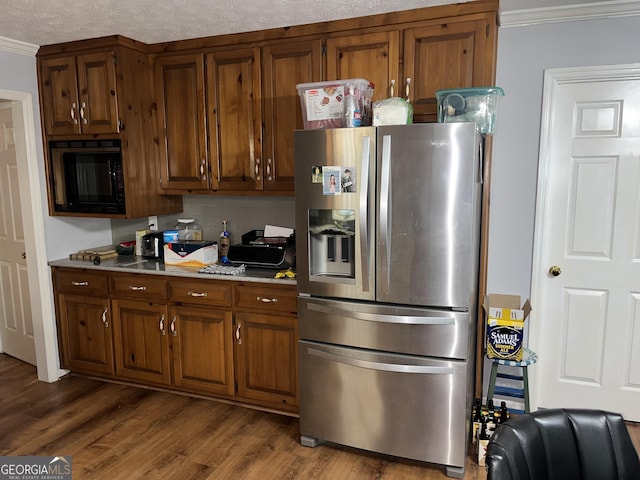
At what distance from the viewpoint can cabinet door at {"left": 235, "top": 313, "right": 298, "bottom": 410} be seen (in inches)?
115

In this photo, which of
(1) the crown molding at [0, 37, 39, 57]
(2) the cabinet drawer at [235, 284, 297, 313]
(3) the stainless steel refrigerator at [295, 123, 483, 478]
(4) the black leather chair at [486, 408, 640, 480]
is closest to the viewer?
(4) the black leather chair at [486, 408, 640, 480]

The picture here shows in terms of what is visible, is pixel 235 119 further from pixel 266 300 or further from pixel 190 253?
pixel 266 300

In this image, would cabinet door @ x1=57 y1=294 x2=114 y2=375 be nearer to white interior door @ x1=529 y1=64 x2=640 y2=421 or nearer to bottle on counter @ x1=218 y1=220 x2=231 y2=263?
bottle on counter @ x1=218 y1=220 x2=231 y2=263

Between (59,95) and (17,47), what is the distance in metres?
0.39

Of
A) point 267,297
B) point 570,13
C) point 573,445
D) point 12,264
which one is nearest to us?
point 573,445

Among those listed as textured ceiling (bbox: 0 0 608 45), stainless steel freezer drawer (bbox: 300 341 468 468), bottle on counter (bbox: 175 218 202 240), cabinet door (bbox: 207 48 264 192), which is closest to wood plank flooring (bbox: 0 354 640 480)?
stainless steel freezer drawer (bbox: 300 341 468 468)

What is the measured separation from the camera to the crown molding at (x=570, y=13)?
2510 mm

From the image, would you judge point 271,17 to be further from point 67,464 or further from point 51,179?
point 67,464

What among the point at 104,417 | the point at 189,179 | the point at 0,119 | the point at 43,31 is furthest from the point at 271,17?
the point at 104,417

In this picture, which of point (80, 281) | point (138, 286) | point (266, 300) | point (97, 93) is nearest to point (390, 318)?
point (266, 300)

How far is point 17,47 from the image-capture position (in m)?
3.31

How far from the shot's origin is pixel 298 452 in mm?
2680

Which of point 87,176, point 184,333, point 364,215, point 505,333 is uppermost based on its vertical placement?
point 87,176

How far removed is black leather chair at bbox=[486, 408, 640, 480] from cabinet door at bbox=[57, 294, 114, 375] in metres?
2.99
